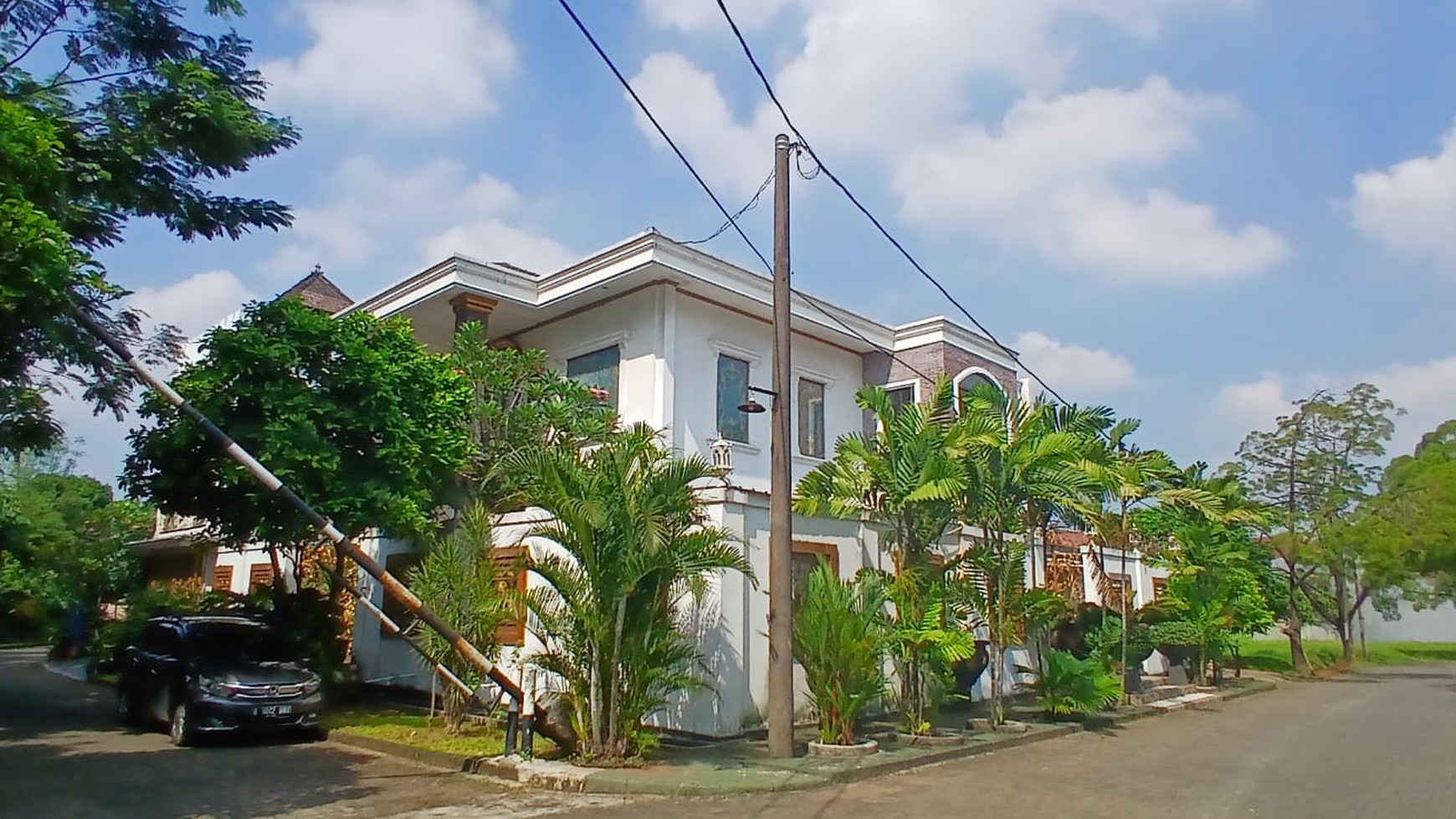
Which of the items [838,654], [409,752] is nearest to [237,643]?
[409,752]

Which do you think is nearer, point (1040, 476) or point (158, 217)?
point (158, 217)

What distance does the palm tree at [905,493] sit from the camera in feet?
41.8

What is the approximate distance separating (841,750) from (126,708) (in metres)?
10.4

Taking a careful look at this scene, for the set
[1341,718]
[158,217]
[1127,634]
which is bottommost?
[1341,718]

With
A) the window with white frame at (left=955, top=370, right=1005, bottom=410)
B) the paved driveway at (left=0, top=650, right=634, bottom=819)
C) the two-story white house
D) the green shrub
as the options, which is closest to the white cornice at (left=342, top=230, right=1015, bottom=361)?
the two-story white house

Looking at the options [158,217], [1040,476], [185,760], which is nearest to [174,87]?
[158,217]

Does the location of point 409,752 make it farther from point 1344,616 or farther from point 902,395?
point 1344,616

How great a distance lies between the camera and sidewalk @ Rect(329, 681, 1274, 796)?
9.62m

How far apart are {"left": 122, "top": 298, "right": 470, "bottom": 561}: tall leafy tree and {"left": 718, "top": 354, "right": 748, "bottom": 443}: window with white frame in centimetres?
496

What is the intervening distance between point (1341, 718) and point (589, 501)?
1419cm

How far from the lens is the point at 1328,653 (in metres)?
33.8

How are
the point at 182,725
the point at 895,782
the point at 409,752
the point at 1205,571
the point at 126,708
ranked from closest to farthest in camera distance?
the point at 895,782 → the point at 409,752 → the point at 182,725 → the point at 126,708 → the point at 1205,571

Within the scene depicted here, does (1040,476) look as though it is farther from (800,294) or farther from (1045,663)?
(800,294)

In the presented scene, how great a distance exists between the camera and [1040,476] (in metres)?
14.0
